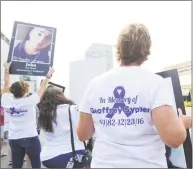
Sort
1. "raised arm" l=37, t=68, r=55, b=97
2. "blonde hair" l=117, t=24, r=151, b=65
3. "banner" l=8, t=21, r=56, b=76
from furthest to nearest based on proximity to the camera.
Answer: "banner" l=8, t=21, r=56, b=76 < "raised arm" l=37, t=68, r=55, b=97 < "blonde hair" l=117, t=24, r=151, b=65

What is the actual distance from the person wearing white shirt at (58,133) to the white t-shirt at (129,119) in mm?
879

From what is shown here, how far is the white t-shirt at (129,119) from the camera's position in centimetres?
104

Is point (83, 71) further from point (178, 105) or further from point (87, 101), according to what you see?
point (87, 101)

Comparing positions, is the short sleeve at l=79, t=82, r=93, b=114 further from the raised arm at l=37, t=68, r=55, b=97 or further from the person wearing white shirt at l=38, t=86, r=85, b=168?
the raised arm at l=37, t=68, r=55, b=97

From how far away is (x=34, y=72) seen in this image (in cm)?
261

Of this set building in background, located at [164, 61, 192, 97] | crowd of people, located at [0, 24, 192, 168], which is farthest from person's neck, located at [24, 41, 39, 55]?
crowd of people, located at [0, 24, 192, 168]

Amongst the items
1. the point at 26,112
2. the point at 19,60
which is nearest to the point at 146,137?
the point at 26,112

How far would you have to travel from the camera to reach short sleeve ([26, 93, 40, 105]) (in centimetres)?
229

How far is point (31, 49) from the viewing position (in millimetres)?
2629

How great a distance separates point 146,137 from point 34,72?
1.76 meters

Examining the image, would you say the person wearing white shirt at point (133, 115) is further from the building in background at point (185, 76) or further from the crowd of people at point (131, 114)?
the building in background at point (185, 76)

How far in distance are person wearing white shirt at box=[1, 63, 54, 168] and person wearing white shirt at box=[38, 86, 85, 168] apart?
424 millimetres

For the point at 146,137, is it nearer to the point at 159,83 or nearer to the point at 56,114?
the point at 159,83

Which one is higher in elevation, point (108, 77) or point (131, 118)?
point (108, 77)
